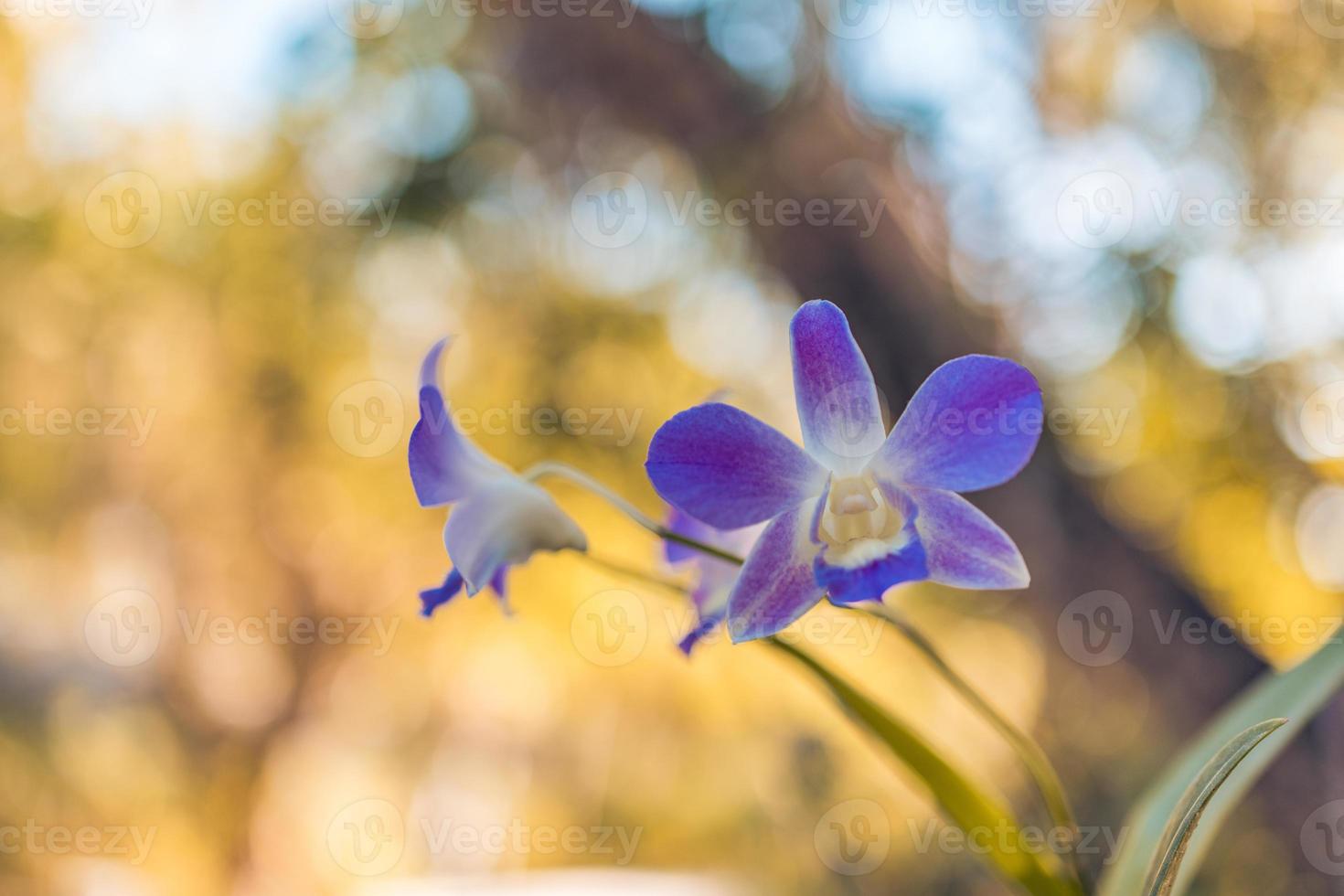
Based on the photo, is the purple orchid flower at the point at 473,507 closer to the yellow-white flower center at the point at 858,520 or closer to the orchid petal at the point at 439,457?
the orchid petal at the point at 439,457

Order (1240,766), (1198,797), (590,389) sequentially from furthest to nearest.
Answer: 1. (590,389)
2. (1240,766)
3. (1198,797)

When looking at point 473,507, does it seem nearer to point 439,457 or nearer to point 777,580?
point 439,457

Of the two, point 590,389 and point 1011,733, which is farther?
point 590,389

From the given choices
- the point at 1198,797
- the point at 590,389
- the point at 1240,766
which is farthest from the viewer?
the point at 590,389

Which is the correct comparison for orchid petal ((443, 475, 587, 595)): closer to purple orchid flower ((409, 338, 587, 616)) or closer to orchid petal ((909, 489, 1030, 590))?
purple orchid flower ((409, 338, 587, 616))

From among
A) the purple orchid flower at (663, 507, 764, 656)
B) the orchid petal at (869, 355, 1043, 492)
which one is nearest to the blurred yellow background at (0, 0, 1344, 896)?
the purple orchid flower at (663, 507, 764, 656)

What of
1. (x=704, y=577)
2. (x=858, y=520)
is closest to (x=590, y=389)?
(x=704, y=577)

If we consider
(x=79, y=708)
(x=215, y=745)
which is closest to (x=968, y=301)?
(x=215, y=745)
